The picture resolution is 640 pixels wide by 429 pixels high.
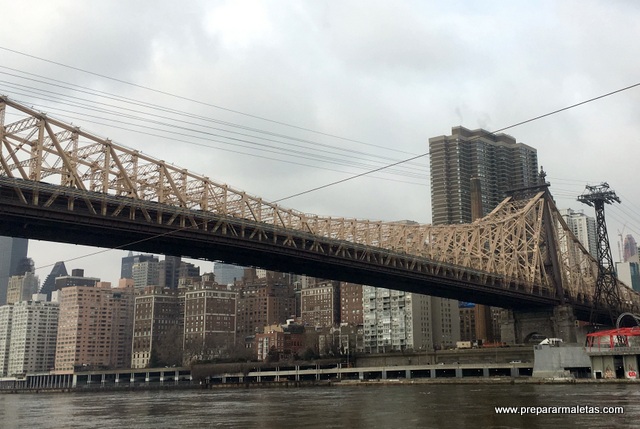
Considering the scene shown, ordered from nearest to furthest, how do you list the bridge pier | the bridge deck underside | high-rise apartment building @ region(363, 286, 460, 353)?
the bridge deck underside < the bridge pier < high-rise apartment building @ region(363, 286, 460, 353)

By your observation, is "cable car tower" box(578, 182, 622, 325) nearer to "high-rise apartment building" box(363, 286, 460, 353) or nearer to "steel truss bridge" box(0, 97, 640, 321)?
"steel truss bridge" box(0, 97, 640, 321)

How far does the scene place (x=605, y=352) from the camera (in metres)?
83.1

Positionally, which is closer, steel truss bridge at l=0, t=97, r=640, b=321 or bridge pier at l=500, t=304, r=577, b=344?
steel truss bridge at l=0, t=97, r=640, b=321

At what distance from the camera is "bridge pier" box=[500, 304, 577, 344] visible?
4368 inches

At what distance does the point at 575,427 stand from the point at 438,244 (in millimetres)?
71876

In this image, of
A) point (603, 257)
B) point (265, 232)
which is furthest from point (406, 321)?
point (265, 232)

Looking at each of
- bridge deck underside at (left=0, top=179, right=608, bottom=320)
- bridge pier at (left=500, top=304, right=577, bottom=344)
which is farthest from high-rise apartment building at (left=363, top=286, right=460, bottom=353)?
bridge deck underside at (left=0, top=179, right=608, bottom=320)

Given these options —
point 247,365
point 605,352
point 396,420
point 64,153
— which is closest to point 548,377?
point 605,352

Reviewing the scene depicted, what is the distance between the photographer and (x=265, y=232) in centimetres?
7481

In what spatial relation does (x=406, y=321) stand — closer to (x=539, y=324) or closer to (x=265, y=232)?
(x=539, y=324)

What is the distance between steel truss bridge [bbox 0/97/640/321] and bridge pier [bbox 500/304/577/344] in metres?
2.15

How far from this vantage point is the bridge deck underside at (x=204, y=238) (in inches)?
2232

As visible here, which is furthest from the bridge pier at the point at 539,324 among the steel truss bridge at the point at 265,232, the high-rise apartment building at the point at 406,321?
the high-rise apartment building at the point at 406,321

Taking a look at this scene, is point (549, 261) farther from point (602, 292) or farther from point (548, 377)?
point (548, 377)
